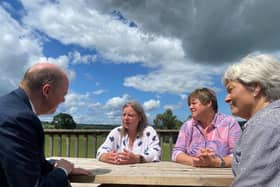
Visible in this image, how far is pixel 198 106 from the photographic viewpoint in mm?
2635

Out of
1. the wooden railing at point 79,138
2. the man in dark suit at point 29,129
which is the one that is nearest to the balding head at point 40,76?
the man in dark suit at point 29,129

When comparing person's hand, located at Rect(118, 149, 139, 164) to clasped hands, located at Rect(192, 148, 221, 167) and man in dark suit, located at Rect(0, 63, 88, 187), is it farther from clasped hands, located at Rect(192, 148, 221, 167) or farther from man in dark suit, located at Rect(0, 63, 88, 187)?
man in dark suit, located at Rect(0, 63, 88, 187)

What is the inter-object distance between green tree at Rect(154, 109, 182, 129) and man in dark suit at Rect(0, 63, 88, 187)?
3280 mm

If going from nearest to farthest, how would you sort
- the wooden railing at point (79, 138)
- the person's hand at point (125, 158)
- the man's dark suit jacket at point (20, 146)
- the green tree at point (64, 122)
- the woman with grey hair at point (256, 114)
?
the woman with grey hair at point (256, 114)
the man's dark suit jacket at point (20, 146)
the person's hand at point (125, 158)
the wooden railing at point (79, 138)
the green tree at point (64, 122)

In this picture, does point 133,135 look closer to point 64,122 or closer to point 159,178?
point 159,178

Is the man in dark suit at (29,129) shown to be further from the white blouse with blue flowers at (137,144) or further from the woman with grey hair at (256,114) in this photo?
the white blouse with blue flowers at (137,144)

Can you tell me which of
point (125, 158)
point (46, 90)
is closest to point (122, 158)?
point (125, 158)

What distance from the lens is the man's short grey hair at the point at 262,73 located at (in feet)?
4.77

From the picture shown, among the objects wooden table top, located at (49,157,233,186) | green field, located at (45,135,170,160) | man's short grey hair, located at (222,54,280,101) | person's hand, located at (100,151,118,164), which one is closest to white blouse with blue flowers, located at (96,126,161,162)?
person's hand, located at (100,151,118,164)

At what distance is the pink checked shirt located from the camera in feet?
8.11

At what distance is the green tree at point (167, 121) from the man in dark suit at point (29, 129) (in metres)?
3.28

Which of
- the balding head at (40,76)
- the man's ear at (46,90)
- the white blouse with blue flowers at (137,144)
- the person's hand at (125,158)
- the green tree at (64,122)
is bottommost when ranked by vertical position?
the person's hand at (125,158)

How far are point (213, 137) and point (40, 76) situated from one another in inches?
58.0

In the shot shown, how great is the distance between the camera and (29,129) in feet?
4.72
